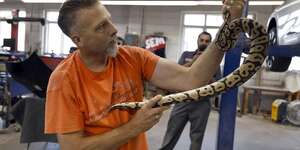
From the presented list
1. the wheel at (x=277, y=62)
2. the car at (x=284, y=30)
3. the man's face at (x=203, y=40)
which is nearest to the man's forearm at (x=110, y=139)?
the car at (x=284, y=30)

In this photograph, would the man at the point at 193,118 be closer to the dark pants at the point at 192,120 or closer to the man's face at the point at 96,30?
the dark pants at the point at 192,120

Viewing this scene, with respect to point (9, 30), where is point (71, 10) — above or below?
below

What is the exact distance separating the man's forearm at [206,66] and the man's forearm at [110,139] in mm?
329

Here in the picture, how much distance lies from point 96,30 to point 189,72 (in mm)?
399

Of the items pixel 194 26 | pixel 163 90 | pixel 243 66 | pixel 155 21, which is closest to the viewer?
pixel 243 66

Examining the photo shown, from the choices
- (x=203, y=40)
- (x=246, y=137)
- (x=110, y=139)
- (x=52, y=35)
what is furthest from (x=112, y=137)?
(x=52, y=35)

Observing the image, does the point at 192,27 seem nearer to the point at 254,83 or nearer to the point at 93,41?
the point at 254,83

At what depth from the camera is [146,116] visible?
1.13 meters

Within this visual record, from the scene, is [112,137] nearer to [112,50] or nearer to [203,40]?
[112,50]

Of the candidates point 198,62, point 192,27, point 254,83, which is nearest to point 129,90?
point 198,62

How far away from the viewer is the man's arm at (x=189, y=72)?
1.26 metres

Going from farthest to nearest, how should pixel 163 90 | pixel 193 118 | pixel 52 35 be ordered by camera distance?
pixel 52 35 → pixel 193 118 → pixel 163 90

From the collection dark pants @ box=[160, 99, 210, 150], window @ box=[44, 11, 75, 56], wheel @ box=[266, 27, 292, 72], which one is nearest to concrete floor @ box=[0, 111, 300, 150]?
dark pants @ box=[160, 99, 210, 150]

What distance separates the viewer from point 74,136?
117cm
